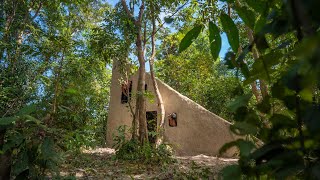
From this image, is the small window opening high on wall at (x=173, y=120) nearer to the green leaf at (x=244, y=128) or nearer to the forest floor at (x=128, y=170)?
the forest floor at (x=128, y=170)

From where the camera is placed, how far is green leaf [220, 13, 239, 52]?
1.02 metres

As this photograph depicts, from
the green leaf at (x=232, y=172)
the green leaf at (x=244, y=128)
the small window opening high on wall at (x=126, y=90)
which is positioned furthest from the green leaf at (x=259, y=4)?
the small window opening high on wall at (x=126, y=90)

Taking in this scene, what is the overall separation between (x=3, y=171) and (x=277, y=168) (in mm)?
1889

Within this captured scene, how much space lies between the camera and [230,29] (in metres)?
1.03

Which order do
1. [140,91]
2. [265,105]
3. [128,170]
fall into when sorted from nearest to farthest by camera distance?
[265,105]
[128,170]
[140,91]

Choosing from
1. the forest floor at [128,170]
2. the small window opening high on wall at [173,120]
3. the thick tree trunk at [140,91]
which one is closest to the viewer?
the forest floor at [128,170]

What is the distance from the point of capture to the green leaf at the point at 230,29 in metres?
1.02

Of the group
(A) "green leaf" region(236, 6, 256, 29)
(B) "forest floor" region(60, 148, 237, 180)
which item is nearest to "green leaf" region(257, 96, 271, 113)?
(A) "green leaf" region(236, 6, 256, 29)

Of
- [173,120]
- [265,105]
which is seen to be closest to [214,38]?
[265,105]

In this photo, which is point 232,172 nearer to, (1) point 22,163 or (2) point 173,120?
(1) point 22,163

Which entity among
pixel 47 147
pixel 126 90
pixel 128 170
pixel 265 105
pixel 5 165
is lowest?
pixel 128 170

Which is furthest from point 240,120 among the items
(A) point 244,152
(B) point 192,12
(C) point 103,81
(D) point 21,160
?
(C) point 103,81

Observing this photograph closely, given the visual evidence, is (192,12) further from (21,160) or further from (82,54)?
(21,160)

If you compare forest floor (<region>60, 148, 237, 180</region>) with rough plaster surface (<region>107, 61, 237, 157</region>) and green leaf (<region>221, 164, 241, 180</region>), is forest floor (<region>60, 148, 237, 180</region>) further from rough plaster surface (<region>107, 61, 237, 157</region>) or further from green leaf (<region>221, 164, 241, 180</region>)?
green leaf (<region>221, 164, 241, 180</region>)
